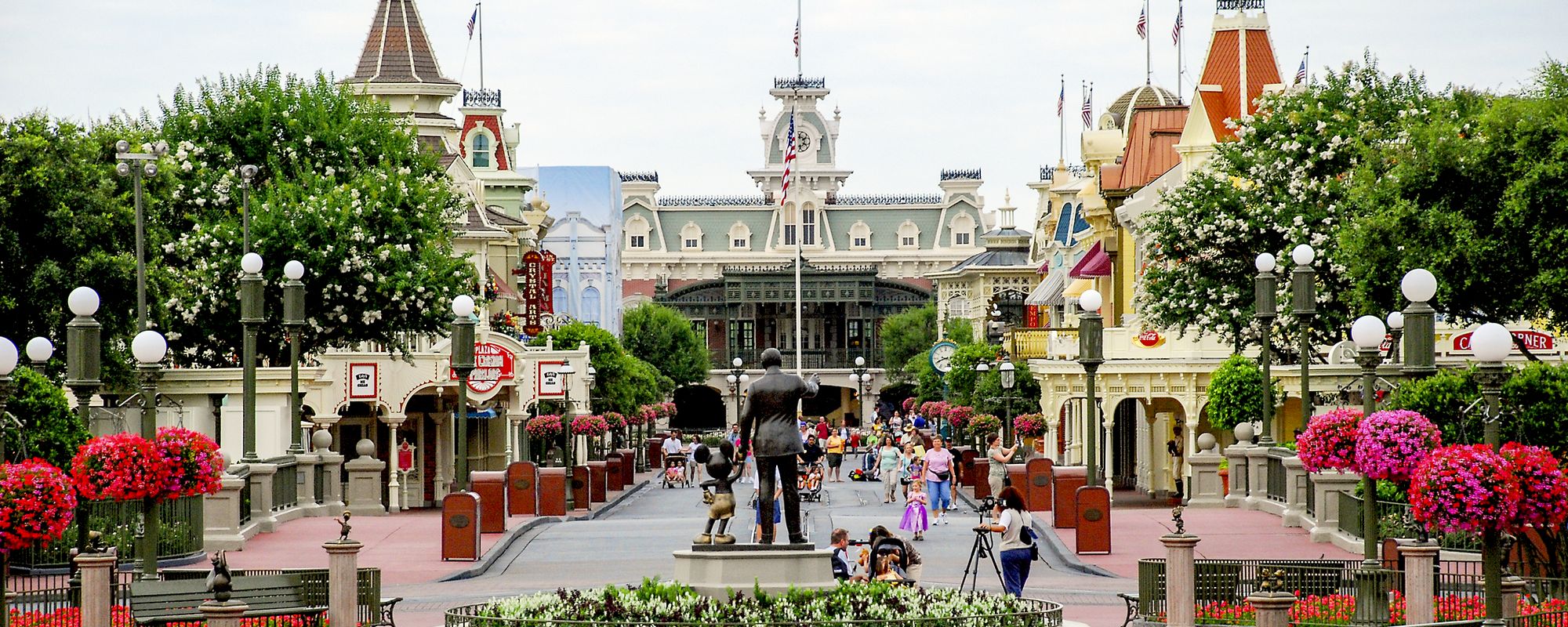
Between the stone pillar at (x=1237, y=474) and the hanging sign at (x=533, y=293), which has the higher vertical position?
the hanging sign at (x=533, y=293)

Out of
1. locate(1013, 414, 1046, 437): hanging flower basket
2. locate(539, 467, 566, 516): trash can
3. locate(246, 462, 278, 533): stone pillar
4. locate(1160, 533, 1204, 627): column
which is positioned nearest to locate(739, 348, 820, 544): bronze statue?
locate(1160, 533, 1204, 627): column

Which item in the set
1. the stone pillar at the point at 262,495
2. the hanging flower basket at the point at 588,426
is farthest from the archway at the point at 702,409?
the stone pillar at the point at 262,495

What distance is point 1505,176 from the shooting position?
95.9ft

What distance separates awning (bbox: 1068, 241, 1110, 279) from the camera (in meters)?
58.0

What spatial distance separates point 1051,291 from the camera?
244ft

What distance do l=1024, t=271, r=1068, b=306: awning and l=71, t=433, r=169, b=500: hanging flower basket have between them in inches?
2090

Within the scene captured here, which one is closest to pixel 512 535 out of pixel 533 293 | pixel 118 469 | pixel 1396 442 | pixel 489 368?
pixel 118 469

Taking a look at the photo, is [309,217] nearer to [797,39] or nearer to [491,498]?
[491,498]

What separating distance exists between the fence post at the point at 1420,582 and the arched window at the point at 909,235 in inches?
5205

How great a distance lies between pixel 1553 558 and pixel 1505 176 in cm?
1193

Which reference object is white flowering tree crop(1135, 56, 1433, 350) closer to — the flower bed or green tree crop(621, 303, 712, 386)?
the flower bed

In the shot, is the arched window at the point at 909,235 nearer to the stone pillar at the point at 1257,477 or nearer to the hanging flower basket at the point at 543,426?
the hanging flower basket at the point at 543,426

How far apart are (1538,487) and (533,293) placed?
52.7m

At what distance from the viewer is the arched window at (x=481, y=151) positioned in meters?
77.1
